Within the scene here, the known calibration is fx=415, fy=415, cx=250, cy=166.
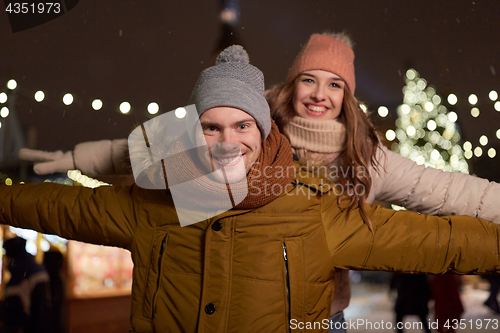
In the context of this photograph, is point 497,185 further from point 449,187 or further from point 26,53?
point 26,53

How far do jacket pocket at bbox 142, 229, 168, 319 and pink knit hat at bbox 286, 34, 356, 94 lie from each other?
131 centimetres

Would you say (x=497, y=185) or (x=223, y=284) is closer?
(x=223, y=284)

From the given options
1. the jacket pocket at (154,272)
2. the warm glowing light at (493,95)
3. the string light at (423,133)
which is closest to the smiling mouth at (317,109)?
the jacket pocket at (154,272)

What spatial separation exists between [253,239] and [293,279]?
0.24 metres

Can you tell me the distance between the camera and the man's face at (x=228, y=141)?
1771mm

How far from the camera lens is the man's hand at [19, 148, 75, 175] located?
2490 millimetres

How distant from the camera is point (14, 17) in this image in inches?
138

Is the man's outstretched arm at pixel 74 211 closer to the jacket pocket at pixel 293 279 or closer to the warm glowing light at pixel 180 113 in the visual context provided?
the warm glowing light at pixel 180 113

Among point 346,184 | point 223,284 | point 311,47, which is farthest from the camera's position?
point 311,47

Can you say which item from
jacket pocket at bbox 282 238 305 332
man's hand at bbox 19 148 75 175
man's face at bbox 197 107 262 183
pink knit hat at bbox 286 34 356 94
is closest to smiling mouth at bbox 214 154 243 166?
man's face at bbox 197 107 262 183

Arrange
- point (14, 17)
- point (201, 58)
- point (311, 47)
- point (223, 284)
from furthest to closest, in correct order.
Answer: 1. point (201, 58)
2. point (14, 17)
3. point (311, 47)
4. point (223, 284)

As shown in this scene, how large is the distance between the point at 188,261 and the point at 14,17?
2.90 meters

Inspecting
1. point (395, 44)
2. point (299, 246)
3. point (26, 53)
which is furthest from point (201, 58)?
point (299, 246)

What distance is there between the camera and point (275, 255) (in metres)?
1.84
